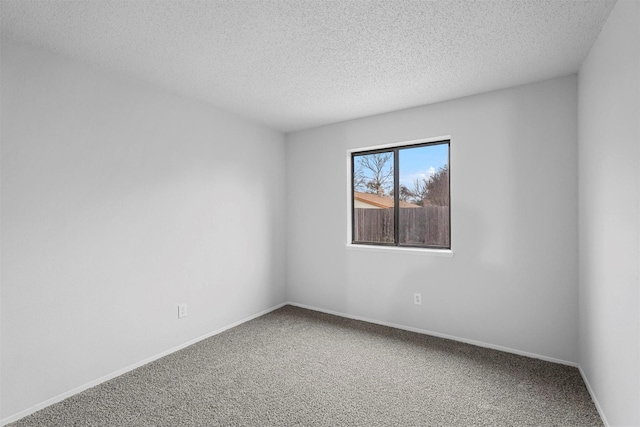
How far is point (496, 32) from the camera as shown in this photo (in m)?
1.98

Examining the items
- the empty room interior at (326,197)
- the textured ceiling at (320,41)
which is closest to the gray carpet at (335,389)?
the empty room interior at (326,197)

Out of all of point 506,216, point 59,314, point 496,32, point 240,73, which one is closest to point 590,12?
point 496,32

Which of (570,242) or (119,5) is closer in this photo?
(119,5)

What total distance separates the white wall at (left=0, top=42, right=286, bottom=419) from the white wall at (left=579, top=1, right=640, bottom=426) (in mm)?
3180

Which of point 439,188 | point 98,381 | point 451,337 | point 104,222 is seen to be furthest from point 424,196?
point 98,381

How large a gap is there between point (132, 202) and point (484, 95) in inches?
130

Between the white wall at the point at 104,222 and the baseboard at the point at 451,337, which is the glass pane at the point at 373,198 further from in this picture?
the white wall at the point at 104,222

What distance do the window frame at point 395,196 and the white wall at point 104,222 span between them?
4.32 ft

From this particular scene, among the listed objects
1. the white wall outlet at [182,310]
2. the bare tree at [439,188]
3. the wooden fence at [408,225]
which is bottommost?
the white wall outlet at [182,310]

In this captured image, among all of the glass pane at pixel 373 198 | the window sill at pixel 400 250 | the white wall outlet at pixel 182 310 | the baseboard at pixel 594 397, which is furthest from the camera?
the glass pane at pixel 373 198

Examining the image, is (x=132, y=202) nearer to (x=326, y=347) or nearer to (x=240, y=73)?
(x=240, y=73)

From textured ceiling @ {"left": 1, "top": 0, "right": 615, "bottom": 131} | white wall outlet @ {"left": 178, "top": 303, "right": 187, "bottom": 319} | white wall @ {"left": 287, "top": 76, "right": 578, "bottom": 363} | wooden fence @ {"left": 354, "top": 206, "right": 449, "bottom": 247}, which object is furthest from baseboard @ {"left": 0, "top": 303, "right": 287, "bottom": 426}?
textured ceiling @ {"left": 1, "top": 0, "right": 615, "bottom": 131}

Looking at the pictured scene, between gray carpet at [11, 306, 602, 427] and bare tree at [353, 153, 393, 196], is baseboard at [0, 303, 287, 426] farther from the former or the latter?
bare tree at [353, 153, 393, 196]

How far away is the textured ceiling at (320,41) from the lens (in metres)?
1.74
